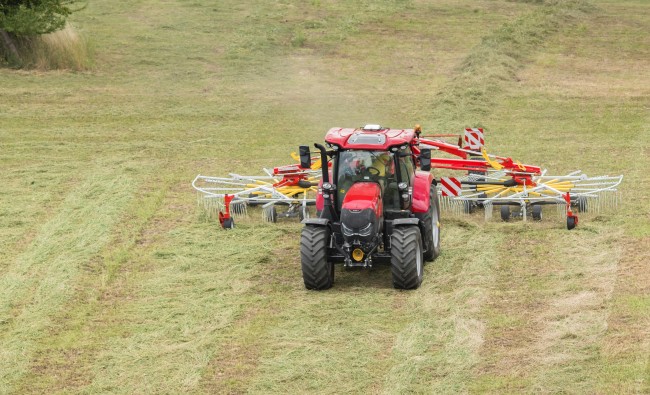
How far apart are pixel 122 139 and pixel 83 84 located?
18.6 feet

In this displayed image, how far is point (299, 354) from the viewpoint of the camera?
39.8 ft

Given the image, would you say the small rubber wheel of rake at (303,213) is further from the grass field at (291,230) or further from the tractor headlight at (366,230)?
the tractor headlight at (366,230)

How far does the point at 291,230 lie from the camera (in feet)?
54.7

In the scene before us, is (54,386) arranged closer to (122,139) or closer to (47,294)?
(47,294)

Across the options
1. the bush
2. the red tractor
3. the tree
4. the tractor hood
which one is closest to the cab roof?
the red tractor

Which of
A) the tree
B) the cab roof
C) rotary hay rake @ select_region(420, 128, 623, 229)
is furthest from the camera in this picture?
the tree

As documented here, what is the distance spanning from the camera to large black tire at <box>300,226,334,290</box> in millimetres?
13820

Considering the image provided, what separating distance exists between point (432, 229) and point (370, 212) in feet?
5.35

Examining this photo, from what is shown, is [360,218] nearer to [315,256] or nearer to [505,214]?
[315,256]

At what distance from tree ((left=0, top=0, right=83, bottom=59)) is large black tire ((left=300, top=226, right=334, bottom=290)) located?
54.2ft

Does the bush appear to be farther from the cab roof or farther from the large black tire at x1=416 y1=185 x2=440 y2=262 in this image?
the cab roof

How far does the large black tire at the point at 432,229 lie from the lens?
14.8 meters

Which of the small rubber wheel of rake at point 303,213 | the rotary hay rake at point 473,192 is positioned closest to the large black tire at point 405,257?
the rotary hay rake at point 473,192

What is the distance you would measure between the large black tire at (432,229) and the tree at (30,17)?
1561 centimetres
